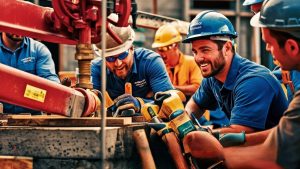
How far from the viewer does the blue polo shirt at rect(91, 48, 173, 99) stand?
6.76 metres

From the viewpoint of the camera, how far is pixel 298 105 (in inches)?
127

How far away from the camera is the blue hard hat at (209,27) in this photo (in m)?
5.13

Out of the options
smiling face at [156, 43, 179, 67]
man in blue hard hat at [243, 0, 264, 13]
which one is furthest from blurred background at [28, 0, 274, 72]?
man in blue hard hat at [243, 0, 264, 13]

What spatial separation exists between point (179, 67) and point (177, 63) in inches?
3.2

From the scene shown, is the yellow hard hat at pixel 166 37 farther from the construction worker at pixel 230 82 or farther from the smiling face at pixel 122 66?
the construction worker at pixel 230 82

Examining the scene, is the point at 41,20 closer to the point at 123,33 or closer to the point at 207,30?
the point at 207,30

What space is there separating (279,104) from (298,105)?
5.42ft

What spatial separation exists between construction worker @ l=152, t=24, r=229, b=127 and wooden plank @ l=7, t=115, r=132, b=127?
146 inches

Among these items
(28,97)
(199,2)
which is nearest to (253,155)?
(28,97)

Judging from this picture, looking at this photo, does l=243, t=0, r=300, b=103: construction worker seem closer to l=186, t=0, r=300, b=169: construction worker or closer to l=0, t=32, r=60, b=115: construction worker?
l=186, t=0, r=300, b=169: construction worker

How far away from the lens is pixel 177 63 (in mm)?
9031

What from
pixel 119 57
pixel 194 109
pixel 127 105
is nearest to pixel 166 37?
pixel 119 57

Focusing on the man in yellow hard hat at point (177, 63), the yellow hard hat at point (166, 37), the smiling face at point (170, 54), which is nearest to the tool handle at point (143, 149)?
the man in yellow hard hat at point (177, 63)

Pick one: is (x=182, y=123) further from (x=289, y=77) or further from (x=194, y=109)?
(x=289, y=77)
